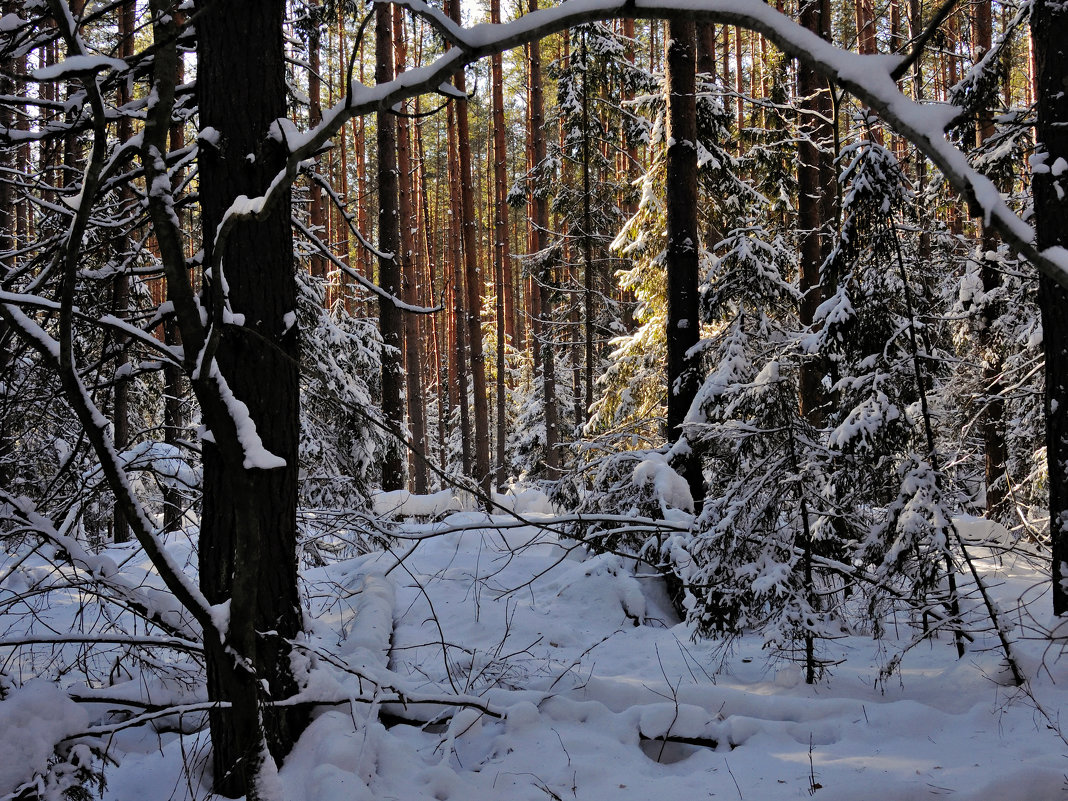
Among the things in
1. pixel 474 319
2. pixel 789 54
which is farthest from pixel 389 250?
pixel 789 54

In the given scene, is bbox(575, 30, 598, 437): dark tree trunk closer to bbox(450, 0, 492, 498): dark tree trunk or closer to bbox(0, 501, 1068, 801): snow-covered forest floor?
bbox(450, 0, 492, 498): dark tree trunk

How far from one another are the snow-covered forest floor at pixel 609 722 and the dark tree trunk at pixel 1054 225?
1.09m

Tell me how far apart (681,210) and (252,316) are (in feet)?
17.0

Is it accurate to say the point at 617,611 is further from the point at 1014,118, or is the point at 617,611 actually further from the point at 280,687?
the point at 1014,118

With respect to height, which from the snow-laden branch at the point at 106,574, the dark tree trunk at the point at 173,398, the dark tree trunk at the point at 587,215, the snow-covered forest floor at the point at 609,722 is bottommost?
the snow-covered forest floor at the point at 609,722

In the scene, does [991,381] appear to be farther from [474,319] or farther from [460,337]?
[460,337]

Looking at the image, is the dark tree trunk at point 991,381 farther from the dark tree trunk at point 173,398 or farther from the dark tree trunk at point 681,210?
the dark tree trunk at point 173,398

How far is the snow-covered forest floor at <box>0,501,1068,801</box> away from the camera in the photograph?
276 centimetres

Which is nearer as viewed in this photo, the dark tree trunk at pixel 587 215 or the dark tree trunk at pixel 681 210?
the dark tree trunk at pixel 681 210

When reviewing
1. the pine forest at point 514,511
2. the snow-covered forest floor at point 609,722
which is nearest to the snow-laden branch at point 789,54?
the pine forest at point 514,511

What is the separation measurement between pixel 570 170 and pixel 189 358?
18.5m

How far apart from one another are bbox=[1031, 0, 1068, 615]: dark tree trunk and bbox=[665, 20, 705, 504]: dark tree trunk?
300 cm

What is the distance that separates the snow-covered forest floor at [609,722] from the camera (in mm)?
2758

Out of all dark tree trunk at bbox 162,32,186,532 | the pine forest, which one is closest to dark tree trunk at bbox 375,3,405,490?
the pine forest
